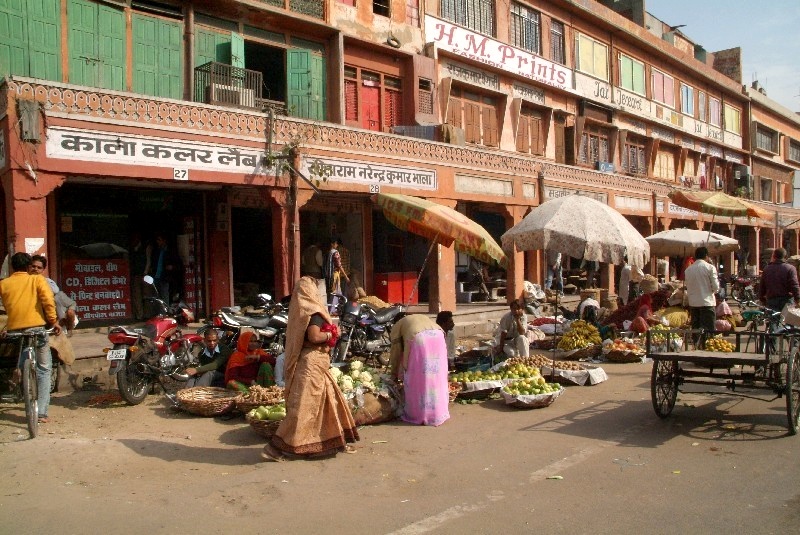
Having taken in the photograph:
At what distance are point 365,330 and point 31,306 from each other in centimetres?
487

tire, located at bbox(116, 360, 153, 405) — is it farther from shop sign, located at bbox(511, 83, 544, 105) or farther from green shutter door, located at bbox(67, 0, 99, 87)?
shop sign, located at bbox(511, 83, 544, 105)

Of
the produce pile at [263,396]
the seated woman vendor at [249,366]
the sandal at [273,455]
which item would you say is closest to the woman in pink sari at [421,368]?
the produce pile at [263,396]

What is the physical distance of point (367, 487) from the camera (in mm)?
4973

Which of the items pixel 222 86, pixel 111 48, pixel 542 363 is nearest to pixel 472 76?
pixel 222 86

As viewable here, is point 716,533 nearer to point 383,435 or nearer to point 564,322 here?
point 383,435

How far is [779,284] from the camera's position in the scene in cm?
1005

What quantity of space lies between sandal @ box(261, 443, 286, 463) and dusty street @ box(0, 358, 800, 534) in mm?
88

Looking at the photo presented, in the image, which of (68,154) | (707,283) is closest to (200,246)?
(68,154)

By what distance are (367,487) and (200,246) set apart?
10.4 m

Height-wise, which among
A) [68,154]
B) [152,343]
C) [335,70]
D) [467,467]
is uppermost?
[335,70]

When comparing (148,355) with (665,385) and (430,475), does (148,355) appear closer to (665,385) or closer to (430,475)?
(430,475)

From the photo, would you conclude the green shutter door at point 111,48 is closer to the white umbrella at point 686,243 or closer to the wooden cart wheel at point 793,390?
the wooden cart wheel at point 793,390

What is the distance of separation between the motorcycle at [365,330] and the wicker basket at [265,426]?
335 cm

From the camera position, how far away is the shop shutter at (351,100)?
16859 millimetres
